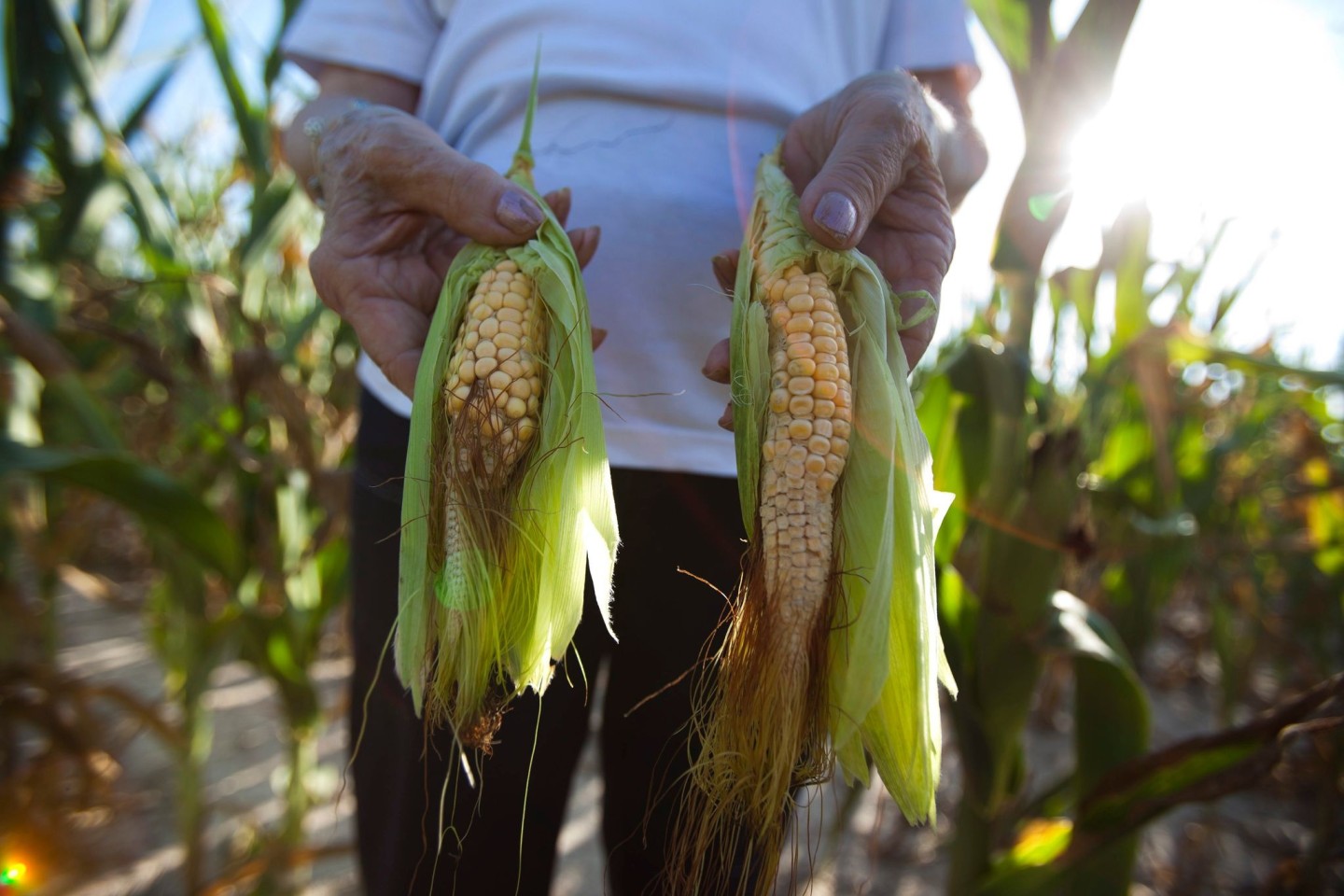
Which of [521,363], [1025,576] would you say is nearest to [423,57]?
[521,363]

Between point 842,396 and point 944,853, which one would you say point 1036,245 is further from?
point 944,853

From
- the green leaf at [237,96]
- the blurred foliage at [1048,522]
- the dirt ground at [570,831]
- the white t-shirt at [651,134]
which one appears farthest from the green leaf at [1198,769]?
the green leaf at [237,96]

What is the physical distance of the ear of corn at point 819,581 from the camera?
50 cm

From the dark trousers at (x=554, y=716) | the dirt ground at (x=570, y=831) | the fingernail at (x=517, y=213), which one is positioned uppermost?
the fingernail at (x=517, y=213)

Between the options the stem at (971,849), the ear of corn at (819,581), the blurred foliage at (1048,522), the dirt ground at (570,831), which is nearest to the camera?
the ear of corn at (819,581)

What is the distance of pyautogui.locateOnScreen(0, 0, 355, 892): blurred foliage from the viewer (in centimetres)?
112

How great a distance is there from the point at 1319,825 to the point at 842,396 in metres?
1.69

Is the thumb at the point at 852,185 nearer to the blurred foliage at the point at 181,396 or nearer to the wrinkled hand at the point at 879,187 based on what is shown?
the wrinkled hand at the point at 879,187

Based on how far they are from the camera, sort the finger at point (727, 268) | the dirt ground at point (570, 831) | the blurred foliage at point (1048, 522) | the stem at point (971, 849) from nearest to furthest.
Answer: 1. the finger at point (727, 268)
2. the blurred foliage at point (1048, 522)
3. the stem at point (971, 849)
4. the dirt ground at point (570, 831)

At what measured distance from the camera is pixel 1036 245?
98 centimetres

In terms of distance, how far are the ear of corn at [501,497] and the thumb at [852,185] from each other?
7.3 inches

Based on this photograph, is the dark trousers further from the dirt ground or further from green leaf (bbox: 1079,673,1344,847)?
the dirt ground

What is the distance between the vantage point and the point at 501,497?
58cm

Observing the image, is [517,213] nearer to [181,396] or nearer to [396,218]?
[396,218]
